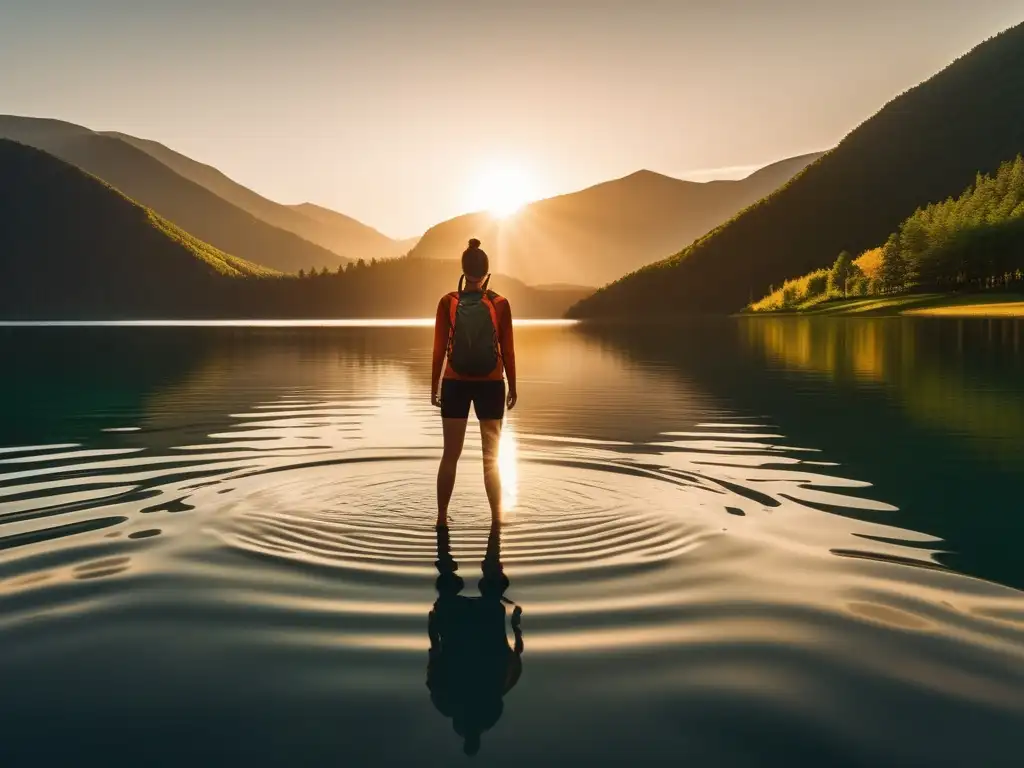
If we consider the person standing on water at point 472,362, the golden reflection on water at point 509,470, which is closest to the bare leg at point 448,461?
the person standing on water at point 472,362

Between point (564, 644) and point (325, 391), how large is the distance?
1056 inches

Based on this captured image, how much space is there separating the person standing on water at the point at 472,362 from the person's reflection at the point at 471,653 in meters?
2.10

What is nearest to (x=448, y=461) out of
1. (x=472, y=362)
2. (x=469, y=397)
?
(x=469, y=397)

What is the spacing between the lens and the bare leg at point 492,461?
1159 centimetres

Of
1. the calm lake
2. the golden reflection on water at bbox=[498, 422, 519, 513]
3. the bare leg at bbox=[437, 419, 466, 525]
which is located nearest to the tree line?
the calm lake

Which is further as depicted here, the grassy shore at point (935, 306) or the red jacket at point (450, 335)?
the grassy shore at point (935, 306)

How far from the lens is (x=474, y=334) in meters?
11.1

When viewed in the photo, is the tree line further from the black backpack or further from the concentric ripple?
the black backpack

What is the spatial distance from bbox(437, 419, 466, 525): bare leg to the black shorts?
0.15m

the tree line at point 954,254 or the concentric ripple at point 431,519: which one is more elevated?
the tree line at point 954,254

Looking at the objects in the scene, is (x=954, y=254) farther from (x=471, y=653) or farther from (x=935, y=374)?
(x=471, y=653)

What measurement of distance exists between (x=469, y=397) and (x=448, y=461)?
34.9 inches

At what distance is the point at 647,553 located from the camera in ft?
34.2

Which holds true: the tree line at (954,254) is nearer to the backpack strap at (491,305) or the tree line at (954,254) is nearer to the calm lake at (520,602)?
the calm lake at (520,602)
